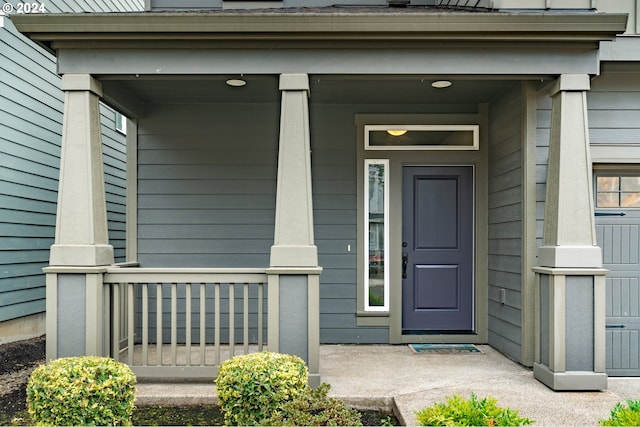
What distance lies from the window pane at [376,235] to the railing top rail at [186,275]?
1819 mm

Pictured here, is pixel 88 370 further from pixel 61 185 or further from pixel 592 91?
pixel 592 91

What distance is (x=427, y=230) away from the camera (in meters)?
5.54

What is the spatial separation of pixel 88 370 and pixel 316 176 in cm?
322

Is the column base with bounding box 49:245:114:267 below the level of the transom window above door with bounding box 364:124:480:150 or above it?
below

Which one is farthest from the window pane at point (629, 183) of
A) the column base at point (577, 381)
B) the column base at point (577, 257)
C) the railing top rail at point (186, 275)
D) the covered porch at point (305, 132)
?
the railing top rail at point (186, 275)

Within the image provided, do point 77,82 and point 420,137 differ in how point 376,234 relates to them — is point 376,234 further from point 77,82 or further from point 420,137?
point 77,82

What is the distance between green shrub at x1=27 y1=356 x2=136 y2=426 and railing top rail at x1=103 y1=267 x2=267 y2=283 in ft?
3.68

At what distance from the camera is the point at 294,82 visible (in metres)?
3.94

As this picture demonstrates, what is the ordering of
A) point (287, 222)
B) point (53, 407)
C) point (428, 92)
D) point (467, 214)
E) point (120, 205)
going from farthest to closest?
point (120, 205), point (467, 214), point (428, 92), point (287, 222), point (53, 407)

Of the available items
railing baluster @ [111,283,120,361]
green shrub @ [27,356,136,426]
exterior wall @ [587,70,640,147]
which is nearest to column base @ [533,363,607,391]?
exterior wall @ [587,70,640,147]

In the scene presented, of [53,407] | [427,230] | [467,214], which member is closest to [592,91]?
[467,214]

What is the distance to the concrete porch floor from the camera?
11.4 ft

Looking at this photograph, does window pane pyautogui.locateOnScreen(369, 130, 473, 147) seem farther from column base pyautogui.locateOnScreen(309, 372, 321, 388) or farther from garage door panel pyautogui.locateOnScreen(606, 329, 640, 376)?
column base pyautogui.locateOnScreen(309, 372, 321, 388)

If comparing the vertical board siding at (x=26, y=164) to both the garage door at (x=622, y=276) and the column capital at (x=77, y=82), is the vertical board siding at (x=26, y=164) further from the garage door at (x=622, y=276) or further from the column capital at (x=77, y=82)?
the garage door at (x=622, y=276)
